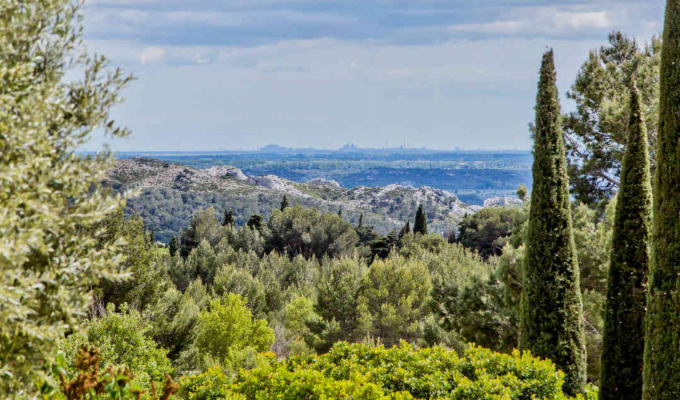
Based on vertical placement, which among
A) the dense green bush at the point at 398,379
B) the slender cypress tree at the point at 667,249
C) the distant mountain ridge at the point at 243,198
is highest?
the slender cypress tree at the point at 667,249

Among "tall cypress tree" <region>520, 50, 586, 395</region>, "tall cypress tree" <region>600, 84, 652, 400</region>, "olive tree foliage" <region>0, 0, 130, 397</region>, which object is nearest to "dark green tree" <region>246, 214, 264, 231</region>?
"tall cypress tree" <region>520, 50, 586, 395</region>

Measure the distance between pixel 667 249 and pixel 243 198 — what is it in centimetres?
11187

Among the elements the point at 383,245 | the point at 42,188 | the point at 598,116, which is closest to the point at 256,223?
the point at 383,245

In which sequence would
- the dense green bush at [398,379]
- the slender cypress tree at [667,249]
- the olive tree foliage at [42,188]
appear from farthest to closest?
1. the dense green bush at [398,379]
2. the slender cypress tree at [667,249]
3. the olive tree foliage at [42,188]

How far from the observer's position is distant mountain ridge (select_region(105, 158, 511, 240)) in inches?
4129

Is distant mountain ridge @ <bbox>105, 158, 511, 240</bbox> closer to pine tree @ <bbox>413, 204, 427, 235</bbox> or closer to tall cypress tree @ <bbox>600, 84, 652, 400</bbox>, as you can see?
pine tree @ <bbox>413, 204, 427, 235</bbox>

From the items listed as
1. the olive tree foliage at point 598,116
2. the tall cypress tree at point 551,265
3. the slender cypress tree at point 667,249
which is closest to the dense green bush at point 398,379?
the slender cypress tree at point 667,249

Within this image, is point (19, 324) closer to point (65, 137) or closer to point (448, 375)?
point (65, 137)

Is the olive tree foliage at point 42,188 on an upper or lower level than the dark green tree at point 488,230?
upper

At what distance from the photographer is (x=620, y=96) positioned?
1535 centimetres

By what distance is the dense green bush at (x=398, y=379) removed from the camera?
716 centimetres

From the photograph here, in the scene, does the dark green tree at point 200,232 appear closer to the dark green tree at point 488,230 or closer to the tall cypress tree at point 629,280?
the dark green tree at point 488,230

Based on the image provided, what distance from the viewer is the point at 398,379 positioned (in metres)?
7.99

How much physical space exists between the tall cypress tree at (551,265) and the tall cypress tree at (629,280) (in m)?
0.77
